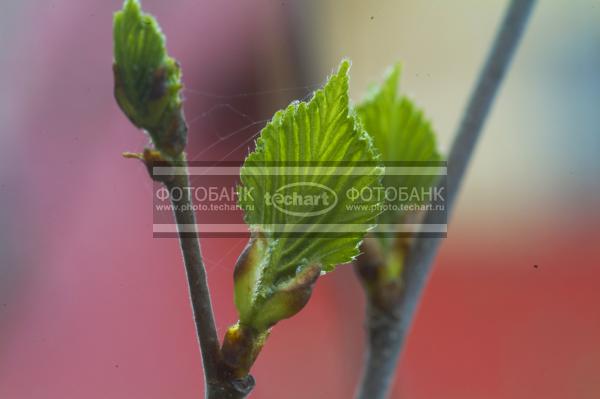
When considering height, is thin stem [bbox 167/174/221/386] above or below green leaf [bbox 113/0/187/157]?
below

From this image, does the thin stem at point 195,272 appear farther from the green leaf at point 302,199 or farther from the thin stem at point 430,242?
the thin stem at point 430,242

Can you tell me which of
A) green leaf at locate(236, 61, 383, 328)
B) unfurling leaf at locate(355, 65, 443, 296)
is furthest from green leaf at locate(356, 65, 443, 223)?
green leaf at locate(236, 61, 383, 328)

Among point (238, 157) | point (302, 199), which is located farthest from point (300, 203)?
point (238, 157)

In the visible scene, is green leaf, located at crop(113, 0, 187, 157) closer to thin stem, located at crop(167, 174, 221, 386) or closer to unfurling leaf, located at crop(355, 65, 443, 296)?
thin stem, located at crop(167, 174, 221, 386)

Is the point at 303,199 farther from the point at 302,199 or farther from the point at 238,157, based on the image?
the point at 238,157

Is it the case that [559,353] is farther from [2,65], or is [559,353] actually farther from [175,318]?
Result: [2,65]

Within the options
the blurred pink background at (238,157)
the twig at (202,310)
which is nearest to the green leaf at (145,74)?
the twig at (202,310)
